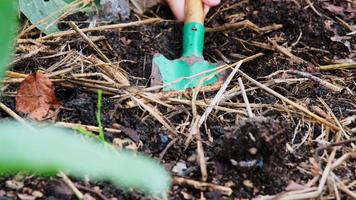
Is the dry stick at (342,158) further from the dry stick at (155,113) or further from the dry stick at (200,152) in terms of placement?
the dry stick at (155,113)

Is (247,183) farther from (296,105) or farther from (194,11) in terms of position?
(194,11)

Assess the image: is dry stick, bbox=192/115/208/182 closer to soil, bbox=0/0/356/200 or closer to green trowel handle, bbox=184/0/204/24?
soil, bbox=0/0/356/200

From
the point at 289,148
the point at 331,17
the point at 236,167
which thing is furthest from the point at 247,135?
the point at 331,17

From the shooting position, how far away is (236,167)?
1.23 metres

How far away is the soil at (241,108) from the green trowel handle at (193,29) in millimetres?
76

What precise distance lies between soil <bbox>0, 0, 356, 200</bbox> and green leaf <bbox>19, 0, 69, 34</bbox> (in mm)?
42

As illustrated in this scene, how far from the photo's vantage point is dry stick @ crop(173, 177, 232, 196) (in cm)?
119

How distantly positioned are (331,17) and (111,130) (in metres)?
1.13

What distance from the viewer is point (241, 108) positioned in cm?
157

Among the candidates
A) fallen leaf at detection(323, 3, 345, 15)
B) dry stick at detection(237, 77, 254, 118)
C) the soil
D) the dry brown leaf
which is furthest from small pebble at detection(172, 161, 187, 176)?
fallen leaf at detection(323, 3, 345, 15)

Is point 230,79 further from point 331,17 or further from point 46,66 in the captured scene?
point 331,17

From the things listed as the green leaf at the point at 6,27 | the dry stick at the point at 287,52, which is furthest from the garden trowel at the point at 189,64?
the green leaf at the point at 6,27

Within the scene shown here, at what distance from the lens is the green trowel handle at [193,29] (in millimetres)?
1925

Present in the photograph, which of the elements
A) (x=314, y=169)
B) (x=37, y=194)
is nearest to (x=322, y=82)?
(x=314, y=169)
